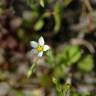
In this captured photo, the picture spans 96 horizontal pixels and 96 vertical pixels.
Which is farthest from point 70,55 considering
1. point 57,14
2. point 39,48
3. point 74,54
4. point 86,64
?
point 39,48

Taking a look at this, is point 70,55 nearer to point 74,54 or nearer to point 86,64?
point 74,54

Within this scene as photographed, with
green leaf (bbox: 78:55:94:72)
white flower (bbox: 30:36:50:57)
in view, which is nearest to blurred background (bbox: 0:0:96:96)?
green leaf (bbox: 78:55:94:72)

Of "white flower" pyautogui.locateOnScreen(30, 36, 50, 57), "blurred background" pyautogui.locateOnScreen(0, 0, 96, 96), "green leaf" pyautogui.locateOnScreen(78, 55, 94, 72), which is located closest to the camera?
"white flower" pyautogui.locateOnScreen(30, 36, 50, 57)

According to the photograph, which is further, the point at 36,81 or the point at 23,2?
the point at 23,2

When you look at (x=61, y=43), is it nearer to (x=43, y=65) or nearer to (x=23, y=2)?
(x=43, y=65)

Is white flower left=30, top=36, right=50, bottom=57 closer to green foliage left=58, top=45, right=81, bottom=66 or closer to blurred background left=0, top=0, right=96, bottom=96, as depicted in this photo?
blurred background left=0, top=0, right=96, bottom=96

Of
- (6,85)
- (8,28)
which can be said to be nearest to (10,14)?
(8,28)

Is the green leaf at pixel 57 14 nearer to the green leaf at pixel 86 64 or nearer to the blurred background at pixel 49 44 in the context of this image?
the blurred background at pixel 49 44

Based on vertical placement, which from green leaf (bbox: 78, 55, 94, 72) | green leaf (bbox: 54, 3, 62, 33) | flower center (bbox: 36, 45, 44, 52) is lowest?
flower center (bbox: 36, 45, 44, 52)
